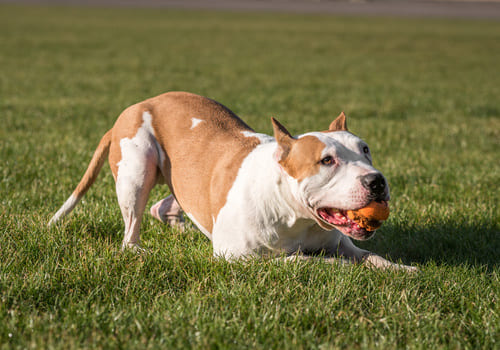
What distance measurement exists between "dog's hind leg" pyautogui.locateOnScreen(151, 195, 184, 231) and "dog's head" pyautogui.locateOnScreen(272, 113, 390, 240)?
1.81 metres

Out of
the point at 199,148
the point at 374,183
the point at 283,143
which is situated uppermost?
the point at 283,143

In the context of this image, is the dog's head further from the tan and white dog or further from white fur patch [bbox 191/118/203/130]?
white fur patch [bbox 191/118/203/130]

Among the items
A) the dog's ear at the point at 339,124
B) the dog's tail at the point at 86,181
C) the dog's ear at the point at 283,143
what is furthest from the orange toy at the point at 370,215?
the dog's tail at the point at 86,181

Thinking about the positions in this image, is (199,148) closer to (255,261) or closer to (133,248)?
(133,248)

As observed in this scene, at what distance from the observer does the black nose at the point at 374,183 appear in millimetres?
3055

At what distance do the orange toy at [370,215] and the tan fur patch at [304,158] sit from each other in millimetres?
365

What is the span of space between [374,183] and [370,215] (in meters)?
0.21

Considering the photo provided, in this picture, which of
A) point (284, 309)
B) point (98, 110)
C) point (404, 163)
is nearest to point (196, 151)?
point (284, 309)

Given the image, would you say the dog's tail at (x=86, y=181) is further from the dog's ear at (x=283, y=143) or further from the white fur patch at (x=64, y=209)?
the dog's ear at (x=283, y=143)

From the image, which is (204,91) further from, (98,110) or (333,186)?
(333,186)

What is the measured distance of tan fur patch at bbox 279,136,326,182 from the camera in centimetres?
323

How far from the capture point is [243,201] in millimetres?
3602

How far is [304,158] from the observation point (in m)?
3.28

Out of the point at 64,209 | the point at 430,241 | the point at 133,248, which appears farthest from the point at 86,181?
the point at 430,241
